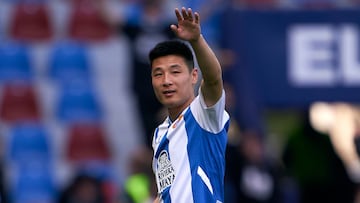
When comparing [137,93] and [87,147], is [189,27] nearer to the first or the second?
[137,93]

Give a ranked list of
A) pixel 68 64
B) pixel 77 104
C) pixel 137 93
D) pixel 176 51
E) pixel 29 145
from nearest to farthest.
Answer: pixel 176 51 → pixel 137 93 → pixel 29 145 → pixel 77 104 → pixel 68 64

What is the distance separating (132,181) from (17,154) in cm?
297

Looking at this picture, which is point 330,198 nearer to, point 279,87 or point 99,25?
point 279,87

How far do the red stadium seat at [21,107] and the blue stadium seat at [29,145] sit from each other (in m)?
0.29

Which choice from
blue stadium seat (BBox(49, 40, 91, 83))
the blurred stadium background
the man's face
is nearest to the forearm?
the man's face

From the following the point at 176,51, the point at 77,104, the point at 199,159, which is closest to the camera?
the point at 199,159

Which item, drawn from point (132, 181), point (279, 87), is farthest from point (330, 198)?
point (132, 181)

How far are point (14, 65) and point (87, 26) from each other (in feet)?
3.32

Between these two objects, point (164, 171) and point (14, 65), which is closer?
point (164, 171)

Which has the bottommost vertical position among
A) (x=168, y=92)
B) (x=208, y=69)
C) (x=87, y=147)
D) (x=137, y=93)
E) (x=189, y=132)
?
(x=87, y=147)

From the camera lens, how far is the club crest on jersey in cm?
630

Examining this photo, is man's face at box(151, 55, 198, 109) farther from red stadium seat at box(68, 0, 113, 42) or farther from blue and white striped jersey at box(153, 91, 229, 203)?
red stadium seat at box(68, 0, 113, 42)

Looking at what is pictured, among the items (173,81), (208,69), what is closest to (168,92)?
(173,81)

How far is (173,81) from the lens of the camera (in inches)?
246
